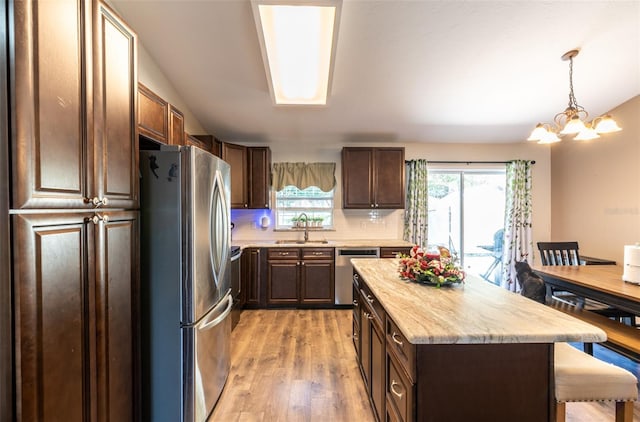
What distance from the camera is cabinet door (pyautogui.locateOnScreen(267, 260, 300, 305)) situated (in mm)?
3793

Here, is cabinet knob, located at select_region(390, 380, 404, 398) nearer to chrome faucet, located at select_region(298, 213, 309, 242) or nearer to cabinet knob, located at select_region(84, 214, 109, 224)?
cabinet knob, located at select_region(84, 214, 109, 224)

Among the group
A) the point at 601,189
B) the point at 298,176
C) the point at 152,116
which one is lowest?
the point at 601,189

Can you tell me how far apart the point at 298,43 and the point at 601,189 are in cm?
436

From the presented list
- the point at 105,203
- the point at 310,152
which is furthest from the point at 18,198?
the point at 310,152

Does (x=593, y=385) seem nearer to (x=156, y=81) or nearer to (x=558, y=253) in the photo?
(x=558, y=253)

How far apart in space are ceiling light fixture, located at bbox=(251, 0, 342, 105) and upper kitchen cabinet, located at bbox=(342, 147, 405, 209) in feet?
3.47

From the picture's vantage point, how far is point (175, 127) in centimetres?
217

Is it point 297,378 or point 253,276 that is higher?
point 253,276

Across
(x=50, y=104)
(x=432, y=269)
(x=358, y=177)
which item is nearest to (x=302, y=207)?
(x=358, y=177)

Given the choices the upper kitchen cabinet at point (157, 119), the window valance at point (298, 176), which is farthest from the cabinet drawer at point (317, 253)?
the upper kitchen cabinet at point (157, 119)

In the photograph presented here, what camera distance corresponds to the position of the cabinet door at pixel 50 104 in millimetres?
851

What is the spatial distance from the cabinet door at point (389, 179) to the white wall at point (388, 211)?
0.37 meters

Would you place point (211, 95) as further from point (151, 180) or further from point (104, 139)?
point (104, 139)

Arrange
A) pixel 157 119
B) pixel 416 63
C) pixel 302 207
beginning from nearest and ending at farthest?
pixel 157 119, pixel 416 63, pixel 302 207
